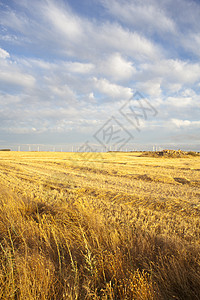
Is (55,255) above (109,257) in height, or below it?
below

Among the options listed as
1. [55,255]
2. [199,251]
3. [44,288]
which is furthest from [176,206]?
[44,288]

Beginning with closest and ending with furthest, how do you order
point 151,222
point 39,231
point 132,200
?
point 39,231 < point 151,222 < point 132,200

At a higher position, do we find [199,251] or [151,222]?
[199,251]

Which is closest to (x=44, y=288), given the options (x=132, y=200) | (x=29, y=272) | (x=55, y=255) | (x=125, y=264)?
(x=29, y=272)

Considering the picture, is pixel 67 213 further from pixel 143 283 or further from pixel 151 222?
pixel 143 283

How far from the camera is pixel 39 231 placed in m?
3.79

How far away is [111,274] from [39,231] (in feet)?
6.06

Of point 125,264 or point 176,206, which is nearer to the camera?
point 125,264

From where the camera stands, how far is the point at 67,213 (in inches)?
193

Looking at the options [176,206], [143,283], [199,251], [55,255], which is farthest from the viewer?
[176,206]

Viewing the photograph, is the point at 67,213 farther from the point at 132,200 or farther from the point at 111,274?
the point at 132,200

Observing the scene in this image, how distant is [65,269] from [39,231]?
132 cm

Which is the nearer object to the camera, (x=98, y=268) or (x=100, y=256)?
(x=98, y=268)

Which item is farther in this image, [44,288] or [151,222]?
[151,222]
